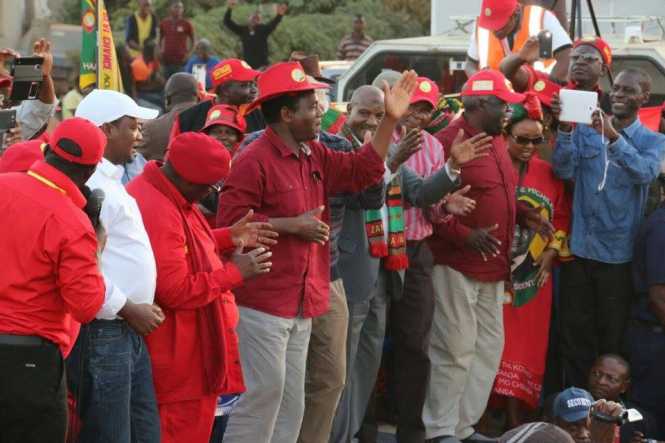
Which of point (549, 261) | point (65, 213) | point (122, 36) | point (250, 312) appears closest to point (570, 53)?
point (549, 261)

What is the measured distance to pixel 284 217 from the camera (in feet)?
20.6

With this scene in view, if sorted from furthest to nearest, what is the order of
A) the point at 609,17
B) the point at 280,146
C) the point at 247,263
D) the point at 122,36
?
the point at 122,36 → the point at 609,17 → the point at 280,146 → the point at 247,263

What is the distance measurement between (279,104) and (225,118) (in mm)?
1132

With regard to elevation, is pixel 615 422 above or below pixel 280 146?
below

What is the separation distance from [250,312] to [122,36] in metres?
16.5

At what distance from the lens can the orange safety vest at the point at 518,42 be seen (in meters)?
9.35

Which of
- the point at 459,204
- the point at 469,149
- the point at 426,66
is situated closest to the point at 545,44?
the point at 426,66

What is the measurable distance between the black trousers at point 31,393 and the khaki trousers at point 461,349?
9.81 feet

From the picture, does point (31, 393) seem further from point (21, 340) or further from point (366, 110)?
point (366, 110)

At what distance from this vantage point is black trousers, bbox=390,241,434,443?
756 centimetres

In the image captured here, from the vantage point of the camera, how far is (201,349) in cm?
586

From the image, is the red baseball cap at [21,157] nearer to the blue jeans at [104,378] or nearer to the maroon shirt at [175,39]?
the blue jeans at [104,378]

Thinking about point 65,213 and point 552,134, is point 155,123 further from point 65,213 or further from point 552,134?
point 65,213

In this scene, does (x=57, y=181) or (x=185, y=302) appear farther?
(x=185, y=302)
